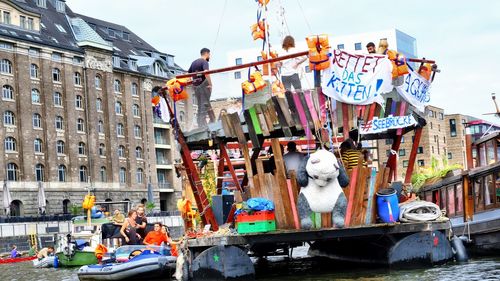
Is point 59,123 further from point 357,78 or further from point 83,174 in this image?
point 357,78

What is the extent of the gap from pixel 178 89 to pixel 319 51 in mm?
3800

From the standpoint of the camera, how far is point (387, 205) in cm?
1894

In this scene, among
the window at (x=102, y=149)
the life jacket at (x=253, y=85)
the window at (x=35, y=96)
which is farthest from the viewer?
the window at (x=102, y=149)

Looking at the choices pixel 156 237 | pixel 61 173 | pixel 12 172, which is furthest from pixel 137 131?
pixel 156 237

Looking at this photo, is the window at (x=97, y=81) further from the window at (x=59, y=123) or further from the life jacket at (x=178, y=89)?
the life jacket at (x=178, y=89)

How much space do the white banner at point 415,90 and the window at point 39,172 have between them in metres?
56.2

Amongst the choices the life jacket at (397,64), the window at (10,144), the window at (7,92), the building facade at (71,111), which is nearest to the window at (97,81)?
the building facade at (71,111)

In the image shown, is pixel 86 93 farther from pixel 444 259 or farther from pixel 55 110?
pixel 444 259

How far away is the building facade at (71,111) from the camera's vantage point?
71.6 m

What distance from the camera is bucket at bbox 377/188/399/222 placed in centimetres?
1892

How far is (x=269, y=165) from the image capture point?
2189cm

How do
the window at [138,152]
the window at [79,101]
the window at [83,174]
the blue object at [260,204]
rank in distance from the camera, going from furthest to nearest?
1. the window at [138,152]
2. the window at [79,101]
3. the window at [83,174]
4. the blue object at [260,204]

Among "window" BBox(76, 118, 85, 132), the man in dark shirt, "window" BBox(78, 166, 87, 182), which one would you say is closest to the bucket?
the man in dark shirt

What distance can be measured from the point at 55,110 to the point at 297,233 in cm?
6007
